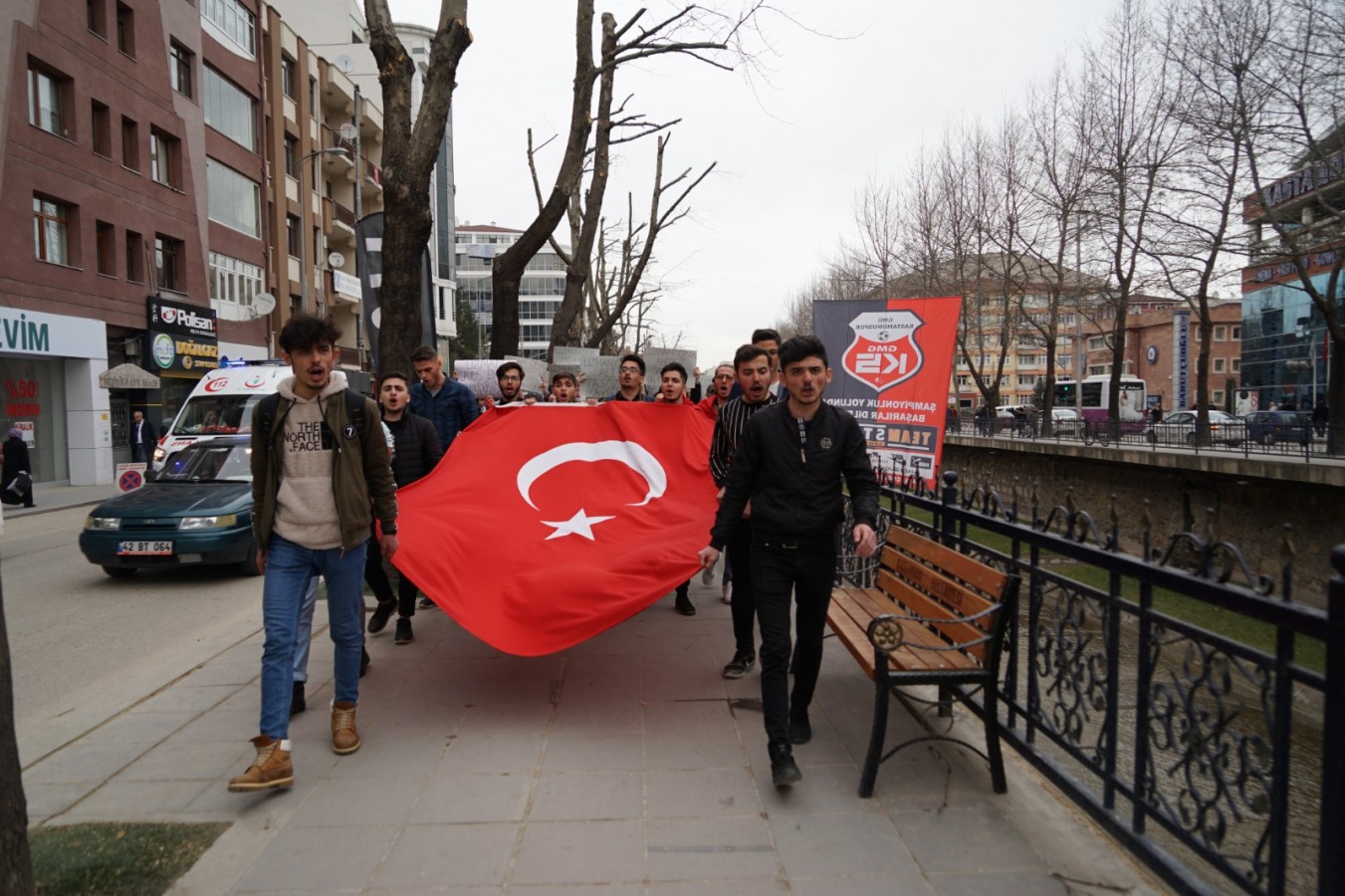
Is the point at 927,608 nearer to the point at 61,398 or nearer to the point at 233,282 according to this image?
the point at 61,398

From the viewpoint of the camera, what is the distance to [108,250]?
24984 mm

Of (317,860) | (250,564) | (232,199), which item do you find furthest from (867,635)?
(232,199)

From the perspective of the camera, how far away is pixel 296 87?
3844 cm

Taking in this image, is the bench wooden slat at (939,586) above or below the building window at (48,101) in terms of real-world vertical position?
below

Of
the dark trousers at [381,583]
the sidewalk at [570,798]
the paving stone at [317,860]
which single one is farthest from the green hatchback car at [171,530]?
the paving stone at [317,860]

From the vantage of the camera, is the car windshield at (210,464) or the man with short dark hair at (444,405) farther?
the car windshield at (210,464)

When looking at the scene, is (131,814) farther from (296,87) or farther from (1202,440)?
(296,87)

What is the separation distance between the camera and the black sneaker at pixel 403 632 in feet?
21.6

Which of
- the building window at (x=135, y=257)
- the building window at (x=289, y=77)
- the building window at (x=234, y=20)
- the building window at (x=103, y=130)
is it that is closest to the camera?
the building window at (x=103, y=130)

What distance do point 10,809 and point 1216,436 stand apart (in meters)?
23.6

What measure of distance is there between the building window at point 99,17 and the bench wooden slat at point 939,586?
29.0m

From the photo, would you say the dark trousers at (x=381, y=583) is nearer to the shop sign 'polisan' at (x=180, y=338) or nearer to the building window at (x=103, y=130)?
the shop sign 'polisan' at (x=180, y=338)

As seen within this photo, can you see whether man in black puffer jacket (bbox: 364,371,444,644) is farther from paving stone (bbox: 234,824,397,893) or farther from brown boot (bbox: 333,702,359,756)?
paving stone (bbox: 234,824,397,893)

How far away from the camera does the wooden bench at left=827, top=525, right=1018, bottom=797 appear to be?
12.6 ft
